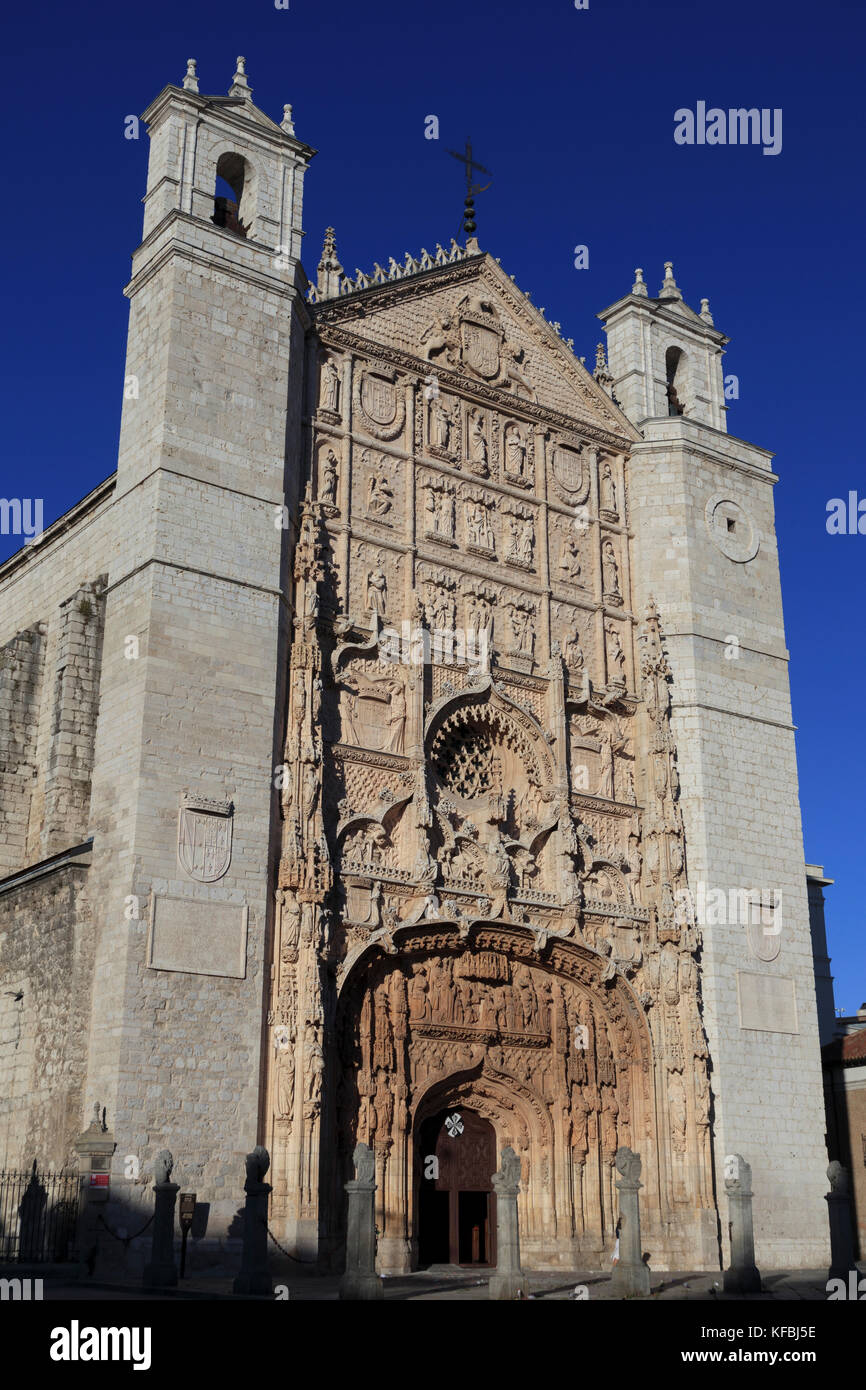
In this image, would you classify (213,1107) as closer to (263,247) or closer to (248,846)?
(248,846)

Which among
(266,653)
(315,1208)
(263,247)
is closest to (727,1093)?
(315,1208)

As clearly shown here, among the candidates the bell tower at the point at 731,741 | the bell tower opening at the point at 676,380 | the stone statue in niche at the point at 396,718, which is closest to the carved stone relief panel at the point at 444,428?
the bell tower at the point at 731,741

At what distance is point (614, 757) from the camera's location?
22906mm

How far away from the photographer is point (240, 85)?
72.0 ft

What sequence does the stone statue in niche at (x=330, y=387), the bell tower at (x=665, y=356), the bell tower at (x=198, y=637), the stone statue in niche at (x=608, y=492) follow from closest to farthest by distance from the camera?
1. the bell tower at (x=198, y=637)
2. the stone statue in niche at (x=330, y=387)
3. the stone statue in niche at (x=608, y=492)
4. the bell tower at (x=665, y=356)

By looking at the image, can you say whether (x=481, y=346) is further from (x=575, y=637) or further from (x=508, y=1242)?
(x=508, y=1242)

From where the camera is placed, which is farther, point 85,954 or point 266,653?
point 266,653

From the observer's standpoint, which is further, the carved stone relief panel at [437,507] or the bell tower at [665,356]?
the bell tower at [665,356]

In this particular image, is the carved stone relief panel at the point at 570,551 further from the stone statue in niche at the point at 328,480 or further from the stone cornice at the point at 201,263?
the stone cornice at the point at 201,263

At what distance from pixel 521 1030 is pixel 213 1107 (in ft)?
17.5

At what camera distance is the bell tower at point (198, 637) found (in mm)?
16484

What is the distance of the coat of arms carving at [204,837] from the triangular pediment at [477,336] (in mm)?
8238

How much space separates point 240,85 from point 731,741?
12.7 metres

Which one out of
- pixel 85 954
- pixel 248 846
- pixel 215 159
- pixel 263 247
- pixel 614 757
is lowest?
pixel 85 954
